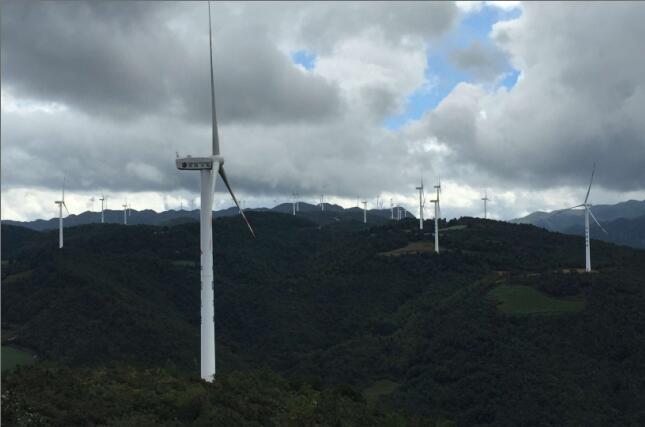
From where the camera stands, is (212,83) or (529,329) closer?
(212,83)

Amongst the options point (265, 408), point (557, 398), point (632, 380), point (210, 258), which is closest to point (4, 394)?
point (265, 408)

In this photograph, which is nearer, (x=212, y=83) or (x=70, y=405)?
(x=70, y=405)

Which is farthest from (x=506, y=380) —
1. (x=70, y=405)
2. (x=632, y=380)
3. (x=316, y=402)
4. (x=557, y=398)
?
(x=70, y=405)

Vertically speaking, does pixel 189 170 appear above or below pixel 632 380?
above

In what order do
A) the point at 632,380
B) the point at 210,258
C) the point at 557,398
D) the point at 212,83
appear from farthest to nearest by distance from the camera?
1. the point at 632,380
2. the point at 557,398
3. the point at 212,83
4. the point at 210,258

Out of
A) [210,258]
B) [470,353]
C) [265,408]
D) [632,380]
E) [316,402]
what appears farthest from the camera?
[470,353]

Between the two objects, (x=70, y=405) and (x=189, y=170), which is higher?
(x=189, y=170)

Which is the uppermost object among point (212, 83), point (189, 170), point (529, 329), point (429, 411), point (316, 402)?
point (212, 83)

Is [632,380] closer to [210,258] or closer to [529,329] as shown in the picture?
[529,329]

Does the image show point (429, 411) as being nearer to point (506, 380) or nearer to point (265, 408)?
point (506, 380)
